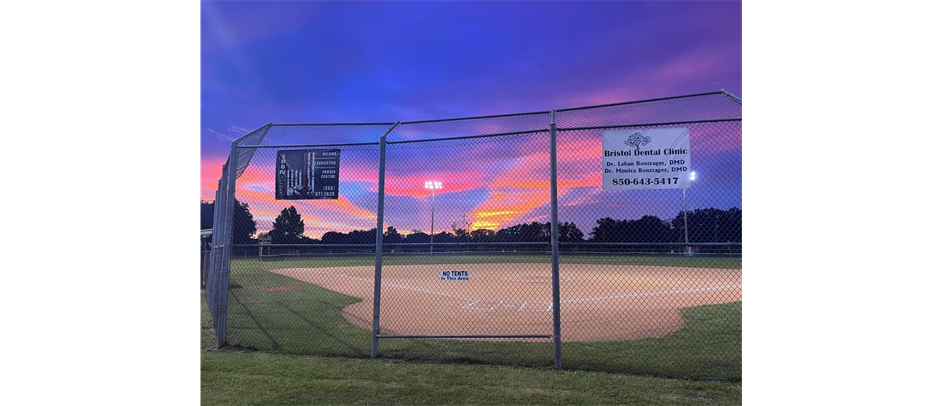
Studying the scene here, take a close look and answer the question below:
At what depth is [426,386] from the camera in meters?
4.81

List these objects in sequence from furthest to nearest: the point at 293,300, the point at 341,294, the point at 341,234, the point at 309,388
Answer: the point at 341,294
the point at 293,300
the point at 341,234
the point at 309,388

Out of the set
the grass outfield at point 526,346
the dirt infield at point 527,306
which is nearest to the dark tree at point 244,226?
the grass outfield at point 526,346

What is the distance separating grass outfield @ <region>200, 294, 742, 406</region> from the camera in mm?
4402

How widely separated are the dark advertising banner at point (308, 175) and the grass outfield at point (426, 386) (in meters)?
2.40

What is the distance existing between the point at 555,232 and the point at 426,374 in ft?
7.71

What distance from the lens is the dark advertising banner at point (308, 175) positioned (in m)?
6.54

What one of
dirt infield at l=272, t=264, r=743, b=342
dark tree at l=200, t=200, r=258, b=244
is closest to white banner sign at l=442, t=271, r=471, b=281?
dirt infield at l=272, t=264, r=743, b=342

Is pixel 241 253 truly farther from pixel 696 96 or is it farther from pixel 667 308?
pixel 667 308

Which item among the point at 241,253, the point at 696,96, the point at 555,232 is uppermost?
the point at 696,96

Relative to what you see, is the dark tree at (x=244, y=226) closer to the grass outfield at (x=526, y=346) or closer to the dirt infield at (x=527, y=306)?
the grass outfield at (x=526, y=346)

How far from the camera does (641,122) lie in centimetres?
551

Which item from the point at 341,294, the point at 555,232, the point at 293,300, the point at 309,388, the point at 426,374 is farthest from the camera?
the point at 341,294

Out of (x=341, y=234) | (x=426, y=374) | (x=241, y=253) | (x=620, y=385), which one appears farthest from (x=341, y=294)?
(x=620, y=385)

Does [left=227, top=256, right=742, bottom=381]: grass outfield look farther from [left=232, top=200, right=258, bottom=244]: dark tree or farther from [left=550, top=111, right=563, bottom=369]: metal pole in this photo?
[left=232, top=200, right=258, bottom=244]: dark tree
